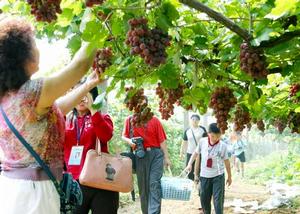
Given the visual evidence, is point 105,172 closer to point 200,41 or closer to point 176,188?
point 200,41

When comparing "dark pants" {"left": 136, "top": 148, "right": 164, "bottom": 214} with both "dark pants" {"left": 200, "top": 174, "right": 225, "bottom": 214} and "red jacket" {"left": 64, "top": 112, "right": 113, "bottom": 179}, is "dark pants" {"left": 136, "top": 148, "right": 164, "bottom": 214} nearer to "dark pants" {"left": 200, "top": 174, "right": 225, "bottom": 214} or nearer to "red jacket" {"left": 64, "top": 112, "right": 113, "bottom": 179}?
"dark pants" {"left": 200, "top": 174, "right": 225, "bottom": 214}

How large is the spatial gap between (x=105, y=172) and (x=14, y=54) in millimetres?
1661

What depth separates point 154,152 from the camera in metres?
6.53

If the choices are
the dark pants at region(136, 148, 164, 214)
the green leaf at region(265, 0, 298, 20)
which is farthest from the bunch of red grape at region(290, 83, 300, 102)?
the dark pants at region(136, 148, 164, 214)

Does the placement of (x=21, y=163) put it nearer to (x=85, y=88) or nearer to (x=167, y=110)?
(x=85, y=88)

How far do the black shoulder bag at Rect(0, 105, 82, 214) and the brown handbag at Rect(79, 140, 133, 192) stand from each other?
3.35ft

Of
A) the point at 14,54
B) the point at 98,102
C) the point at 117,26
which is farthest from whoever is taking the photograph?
the point at 98,102

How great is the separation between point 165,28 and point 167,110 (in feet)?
3.66

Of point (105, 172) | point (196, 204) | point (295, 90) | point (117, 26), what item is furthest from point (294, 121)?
point (196, 204)

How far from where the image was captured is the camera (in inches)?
252

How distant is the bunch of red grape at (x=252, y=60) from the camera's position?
6.07ft

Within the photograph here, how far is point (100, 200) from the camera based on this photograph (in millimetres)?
3740

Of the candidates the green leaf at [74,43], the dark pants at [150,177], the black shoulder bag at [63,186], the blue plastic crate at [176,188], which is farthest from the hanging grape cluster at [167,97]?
the blue plastic crate at [176,188]

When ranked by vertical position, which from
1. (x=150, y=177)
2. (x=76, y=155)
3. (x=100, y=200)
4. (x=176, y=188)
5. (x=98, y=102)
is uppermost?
(x=98, y=102)
